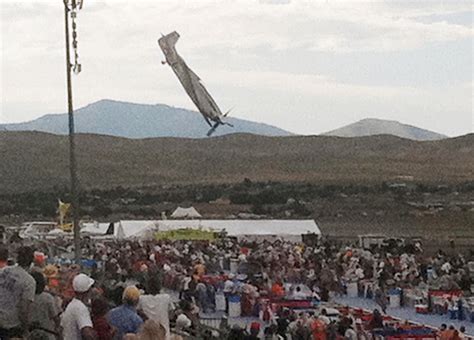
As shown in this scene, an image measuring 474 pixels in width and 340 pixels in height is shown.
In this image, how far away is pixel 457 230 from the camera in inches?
2542

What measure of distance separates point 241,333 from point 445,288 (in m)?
12.4

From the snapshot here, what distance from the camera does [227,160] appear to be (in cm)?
13800

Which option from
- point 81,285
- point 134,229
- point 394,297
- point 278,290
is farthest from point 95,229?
point 81,285

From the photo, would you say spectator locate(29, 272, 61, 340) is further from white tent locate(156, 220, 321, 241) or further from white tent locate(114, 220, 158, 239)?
white tent locate(156, 220, 321, 241)

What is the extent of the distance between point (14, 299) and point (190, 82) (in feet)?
128

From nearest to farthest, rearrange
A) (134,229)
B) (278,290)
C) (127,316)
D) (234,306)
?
(127,316) → (234,306) → (278,290) → (134,229)

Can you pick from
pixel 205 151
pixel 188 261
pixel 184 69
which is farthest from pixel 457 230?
pixel 205 151

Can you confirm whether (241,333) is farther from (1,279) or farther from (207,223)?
(207,223)

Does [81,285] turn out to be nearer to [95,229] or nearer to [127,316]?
[127,316]

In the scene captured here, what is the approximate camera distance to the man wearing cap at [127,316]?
8.31 metres

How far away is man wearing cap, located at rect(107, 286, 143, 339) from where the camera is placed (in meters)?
8.31

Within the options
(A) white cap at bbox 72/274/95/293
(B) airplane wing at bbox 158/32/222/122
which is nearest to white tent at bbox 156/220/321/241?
(B) airplane wing at bbox 158/32/222/122

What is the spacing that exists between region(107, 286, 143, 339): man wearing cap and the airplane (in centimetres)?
3572

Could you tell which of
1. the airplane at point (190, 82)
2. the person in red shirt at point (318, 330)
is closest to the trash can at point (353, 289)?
the person in red shirt at point (318, 330)
